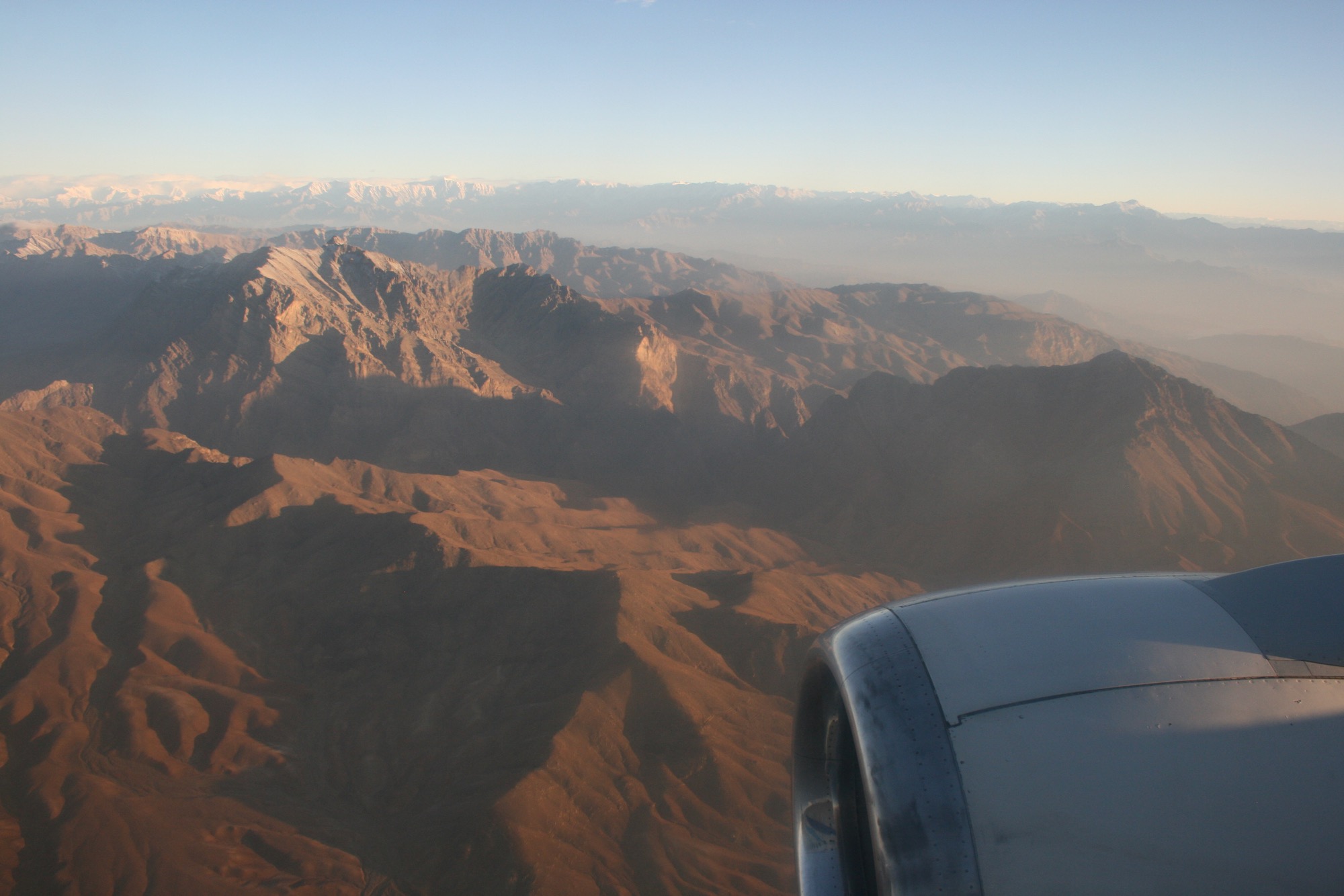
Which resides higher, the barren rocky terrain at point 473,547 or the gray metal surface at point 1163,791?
the gray metal surface at point 1163,791

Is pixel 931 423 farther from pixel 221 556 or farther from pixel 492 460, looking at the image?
pixel 221 556

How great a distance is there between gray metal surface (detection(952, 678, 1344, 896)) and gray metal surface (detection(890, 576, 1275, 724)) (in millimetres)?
136

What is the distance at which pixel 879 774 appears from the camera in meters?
5.09

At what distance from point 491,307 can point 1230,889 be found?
140874 mm

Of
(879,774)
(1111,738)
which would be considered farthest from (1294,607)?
(879,774)

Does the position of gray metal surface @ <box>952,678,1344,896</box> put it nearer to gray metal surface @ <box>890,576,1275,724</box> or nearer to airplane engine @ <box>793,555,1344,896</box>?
airplane engine @ <box>793,555,1344,896</box>

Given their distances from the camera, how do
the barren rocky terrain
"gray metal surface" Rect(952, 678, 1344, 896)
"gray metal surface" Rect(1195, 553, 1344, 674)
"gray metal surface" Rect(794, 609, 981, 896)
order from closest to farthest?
"gray metal surface" Rect(952, 678, 1344, 896) → "gray metal surface" Rect(794, 609, 981, 896) → "gray metal surface" Rect(1195, 553, 1344, 674) → the barren rocky terrain

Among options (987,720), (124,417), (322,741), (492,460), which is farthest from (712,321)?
(987,720)

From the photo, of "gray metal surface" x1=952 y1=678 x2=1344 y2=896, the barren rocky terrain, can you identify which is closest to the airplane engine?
"gray metal surface" x1=952 y1=678 x2=1344 y2=896

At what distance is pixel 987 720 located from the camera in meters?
5.07

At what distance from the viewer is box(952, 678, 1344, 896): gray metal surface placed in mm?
4367

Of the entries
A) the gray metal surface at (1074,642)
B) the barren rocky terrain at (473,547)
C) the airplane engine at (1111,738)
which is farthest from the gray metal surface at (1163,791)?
the barren rocky terrain at (473,547)

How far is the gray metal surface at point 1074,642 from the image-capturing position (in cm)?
516

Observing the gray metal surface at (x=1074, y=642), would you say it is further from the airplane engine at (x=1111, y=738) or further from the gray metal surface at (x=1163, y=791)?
the gray metal surface at (x=1163, y=791)
